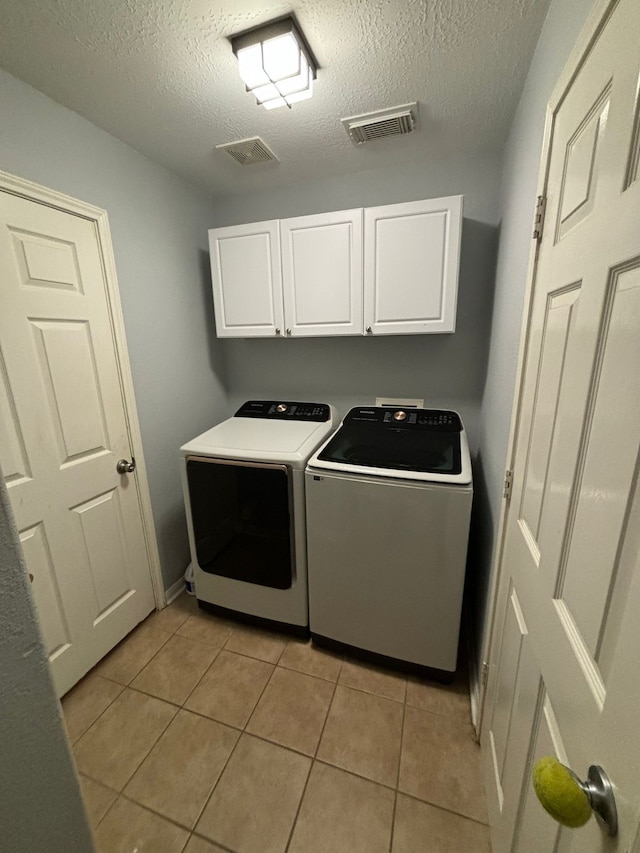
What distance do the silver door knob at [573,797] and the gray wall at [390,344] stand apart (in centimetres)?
173

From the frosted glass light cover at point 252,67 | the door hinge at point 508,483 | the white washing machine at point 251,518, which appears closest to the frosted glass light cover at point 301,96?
the frosted glass light cover at point 252,67

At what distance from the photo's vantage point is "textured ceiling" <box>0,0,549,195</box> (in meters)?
0.99

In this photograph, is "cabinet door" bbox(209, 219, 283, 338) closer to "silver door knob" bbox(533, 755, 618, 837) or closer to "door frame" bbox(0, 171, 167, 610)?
"door frame" bbox(0, 171, 167, 610)

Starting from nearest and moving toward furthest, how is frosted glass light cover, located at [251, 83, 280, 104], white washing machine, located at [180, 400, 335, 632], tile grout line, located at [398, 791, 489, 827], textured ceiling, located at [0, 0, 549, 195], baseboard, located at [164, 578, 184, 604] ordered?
textured ceiling, located at [0, 0, 549, 195] → tile grout line, located at [398, 791, 489, 827] → frosted glass light cover, located at [251, 83, 280, 104] → white washing machine, located at [180, 400, 335, 632] → baseboard, located at [164, 578, 184, 604]

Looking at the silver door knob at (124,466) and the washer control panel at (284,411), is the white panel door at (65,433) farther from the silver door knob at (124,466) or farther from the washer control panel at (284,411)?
the washer control panel at (284,411)

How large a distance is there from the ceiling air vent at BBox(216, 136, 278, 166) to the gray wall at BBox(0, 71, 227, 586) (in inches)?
16.8

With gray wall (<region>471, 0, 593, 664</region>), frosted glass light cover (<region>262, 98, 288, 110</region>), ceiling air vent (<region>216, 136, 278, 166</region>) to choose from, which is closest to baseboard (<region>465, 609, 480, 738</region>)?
gray wall (<region>471, 0, 593, 664</region>)

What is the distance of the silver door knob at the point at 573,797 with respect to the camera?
0.41m

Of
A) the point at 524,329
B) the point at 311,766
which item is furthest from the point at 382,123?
the point at 311,766

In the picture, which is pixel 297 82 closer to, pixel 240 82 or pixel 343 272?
pixel 240 82

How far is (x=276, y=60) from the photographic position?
1116 millimetres

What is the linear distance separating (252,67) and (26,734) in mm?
1764

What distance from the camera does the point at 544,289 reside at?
2.71 feet

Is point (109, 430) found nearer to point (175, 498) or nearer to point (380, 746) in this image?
point (175, 498)
